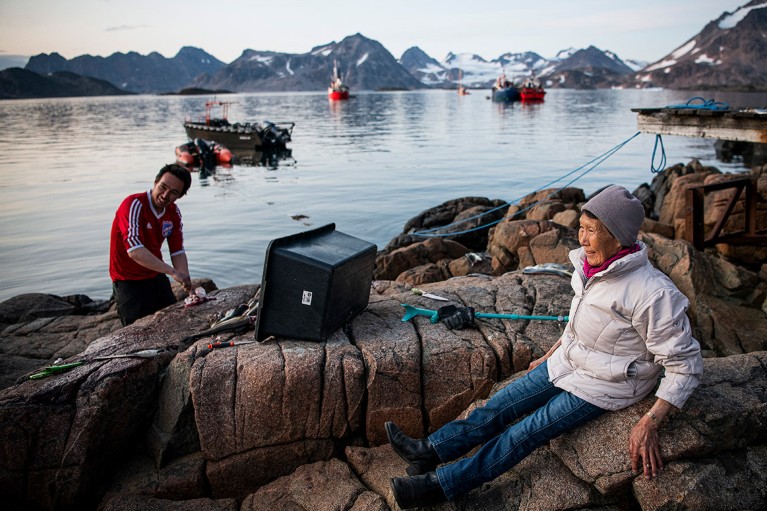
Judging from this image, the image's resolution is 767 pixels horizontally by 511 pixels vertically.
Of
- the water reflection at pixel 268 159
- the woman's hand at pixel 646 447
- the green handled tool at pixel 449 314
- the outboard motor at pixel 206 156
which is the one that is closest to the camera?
the woman's hand at pixel 646 447

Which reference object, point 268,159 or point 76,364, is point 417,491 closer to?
point 76,364

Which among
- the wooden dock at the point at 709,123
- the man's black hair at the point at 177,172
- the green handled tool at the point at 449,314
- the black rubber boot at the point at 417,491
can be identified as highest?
the wooden dock at the point at 709,123

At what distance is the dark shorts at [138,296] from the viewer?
6.35m

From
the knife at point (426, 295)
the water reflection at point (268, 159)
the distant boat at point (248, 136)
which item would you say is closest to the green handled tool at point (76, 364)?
the knife at point (426, 295)

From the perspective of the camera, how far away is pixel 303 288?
15.3 ft

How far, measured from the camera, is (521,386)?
395 cm

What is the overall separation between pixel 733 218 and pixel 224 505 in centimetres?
1129

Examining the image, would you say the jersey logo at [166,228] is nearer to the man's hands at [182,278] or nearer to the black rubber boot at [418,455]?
the man's hands at [182,278]

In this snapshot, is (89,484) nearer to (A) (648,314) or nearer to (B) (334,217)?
(A) (648,314)

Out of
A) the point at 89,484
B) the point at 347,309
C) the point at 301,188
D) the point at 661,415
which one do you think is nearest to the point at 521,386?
the point at 661,415

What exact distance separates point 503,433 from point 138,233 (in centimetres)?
417

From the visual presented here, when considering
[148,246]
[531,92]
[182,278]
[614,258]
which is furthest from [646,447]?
[531,92]

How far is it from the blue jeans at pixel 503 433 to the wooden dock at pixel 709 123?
813 centimetres

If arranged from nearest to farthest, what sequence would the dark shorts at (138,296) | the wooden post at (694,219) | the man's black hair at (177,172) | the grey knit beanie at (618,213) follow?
1. the grey knit beanie at (618,213)
2. the man's black hair at (177,172)
3. the dark shorts at (138,296)
4. the wooden post at (694,219)
